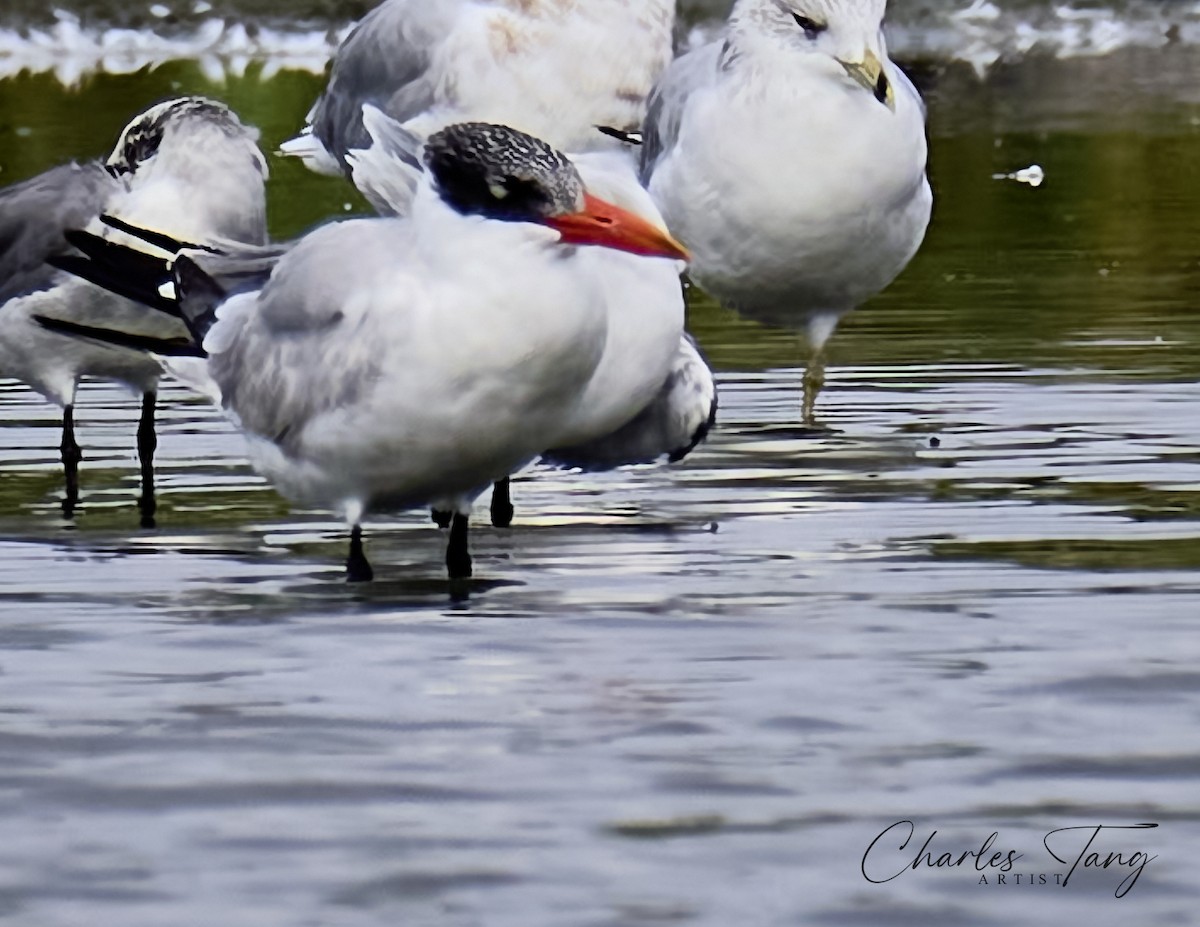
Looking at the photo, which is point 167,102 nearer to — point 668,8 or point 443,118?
point 443,118

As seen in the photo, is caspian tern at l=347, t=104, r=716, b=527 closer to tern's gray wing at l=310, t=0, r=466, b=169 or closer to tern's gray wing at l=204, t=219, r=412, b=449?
tern's gray wing at l=204, t=219, r=412, b=449

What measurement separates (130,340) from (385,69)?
311cm

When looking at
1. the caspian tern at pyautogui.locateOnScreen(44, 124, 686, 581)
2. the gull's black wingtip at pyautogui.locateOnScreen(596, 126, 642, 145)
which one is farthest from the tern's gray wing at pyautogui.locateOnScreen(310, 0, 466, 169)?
the caspian tern at pyautogui.locateOnScreen(44, 124, 686, 581)

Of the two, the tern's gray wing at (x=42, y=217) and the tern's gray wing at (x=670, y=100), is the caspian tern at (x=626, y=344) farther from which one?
the tern's gray wing at (x=670, y=100)

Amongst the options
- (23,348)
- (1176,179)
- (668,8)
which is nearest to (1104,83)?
(1176,179)

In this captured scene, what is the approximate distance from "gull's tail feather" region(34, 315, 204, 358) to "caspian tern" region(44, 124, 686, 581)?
41cm

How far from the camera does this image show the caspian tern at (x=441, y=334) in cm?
731

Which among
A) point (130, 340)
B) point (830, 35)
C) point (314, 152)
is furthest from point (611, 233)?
point (314, 152)

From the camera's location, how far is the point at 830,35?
1080 cm

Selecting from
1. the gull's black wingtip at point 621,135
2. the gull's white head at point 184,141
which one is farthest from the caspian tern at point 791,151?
the gull's white head at point 184,141

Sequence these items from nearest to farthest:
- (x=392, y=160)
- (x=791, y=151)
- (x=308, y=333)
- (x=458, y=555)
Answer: (x=308, y=333) → (x=392, y=160) → (x=458, y=555) → (x=791, y=151)

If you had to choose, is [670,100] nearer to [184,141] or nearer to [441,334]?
[184,141]

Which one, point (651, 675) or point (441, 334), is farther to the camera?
point (441, 334)

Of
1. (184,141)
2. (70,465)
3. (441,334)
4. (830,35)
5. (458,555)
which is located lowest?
(70,465)
